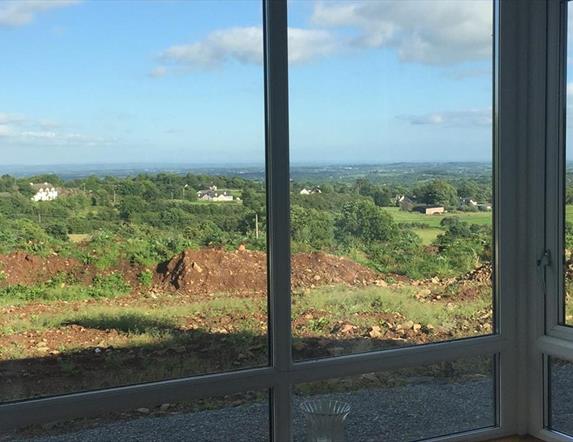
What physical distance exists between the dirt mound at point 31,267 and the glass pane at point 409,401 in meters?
0.95

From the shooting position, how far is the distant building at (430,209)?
2.78 metres

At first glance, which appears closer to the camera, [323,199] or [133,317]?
[133,317]

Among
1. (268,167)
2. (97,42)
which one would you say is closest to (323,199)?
(268,167)

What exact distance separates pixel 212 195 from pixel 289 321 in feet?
1.73

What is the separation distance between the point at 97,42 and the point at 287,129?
694mm

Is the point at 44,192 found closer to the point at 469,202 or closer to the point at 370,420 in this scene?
the point at 370,420

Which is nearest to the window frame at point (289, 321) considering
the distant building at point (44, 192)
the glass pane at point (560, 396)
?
the glass pane at point (560, 396)

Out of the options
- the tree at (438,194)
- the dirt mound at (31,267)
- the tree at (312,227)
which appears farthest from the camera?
the tree at (438,194)

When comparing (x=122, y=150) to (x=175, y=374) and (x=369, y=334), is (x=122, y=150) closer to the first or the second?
(x=175, y=374)

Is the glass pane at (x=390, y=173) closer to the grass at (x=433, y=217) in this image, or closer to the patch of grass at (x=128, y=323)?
the grass at (x=433, y=217)

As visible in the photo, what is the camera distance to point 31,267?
2.23 metres

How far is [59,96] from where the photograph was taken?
222cm

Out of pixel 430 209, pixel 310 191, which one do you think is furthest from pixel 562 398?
pixel 310 191

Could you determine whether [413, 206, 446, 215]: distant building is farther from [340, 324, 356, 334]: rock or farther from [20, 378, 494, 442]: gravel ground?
[20, 378, 494, 442]: gravel ground
